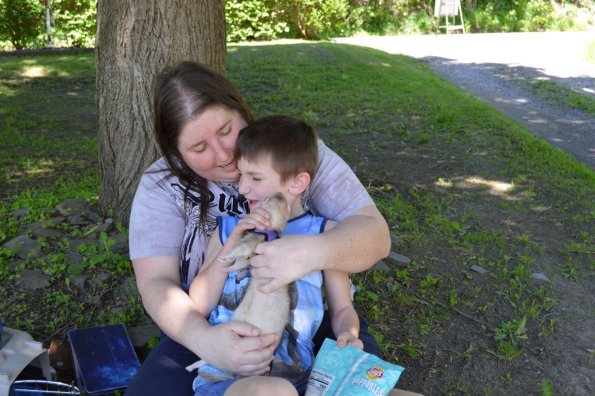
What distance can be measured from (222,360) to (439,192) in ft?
11.8

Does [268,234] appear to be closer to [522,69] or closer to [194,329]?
[194,329]

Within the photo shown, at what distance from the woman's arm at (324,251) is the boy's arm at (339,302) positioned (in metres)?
0.08

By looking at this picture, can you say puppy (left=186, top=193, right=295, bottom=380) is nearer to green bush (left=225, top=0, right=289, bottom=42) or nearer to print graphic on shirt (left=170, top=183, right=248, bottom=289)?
print graphic on shirt (left=170, top=183, right=248, bottom=289)

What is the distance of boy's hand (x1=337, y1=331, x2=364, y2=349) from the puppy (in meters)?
0.19

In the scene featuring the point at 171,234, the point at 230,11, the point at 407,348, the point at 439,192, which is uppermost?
the point at 230,11

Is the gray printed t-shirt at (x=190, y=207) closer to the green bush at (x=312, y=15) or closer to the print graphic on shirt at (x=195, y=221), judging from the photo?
the print graphic on shirt at (x=195, y=221)

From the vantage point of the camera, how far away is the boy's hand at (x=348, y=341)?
2090 mm

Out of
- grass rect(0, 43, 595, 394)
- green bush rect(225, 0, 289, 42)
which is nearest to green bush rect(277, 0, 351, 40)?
green bush rect(225, 0, 289, 42)

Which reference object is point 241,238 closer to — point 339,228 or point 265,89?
point 339,228

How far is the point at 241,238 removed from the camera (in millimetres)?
2088

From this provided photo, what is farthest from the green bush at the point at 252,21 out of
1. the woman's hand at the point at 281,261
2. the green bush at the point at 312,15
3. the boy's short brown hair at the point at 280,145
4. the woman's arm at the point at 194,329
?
the woman's hand at the point at 281,261

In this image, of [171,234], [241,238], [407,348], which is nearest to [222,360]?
[241,238]

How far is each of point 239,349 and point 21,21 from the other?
12.8 meters

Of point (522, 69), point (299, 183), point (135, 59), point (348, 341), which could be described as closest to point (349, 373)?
point (348, 341)
